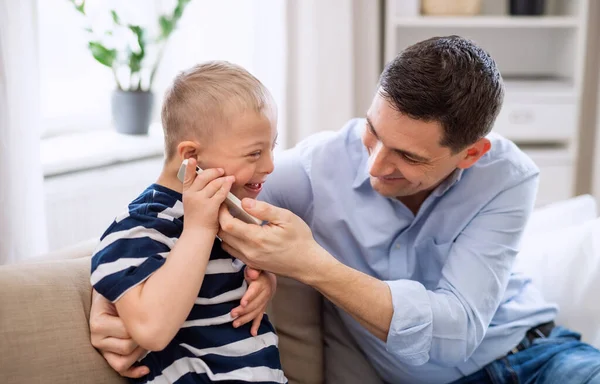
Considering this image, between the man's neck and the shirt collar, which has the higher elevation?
the shirt collar

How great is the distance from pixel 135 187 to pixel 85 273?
49.8 inches

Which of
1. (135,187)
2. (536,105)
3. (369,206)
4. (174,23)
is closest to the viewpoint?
(369,206)

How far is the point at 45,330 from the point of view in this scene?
4.07 feet

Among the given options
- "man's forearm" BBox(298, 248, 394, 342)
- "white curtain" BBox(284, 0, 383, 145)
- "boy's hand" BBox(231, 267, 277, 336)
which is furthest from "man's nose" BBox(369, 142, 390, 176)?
"white curtain" BBox(284, 0, 383, 145)

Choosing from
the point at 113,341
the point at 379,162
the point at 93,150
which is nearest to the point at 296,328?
the point at 379,162

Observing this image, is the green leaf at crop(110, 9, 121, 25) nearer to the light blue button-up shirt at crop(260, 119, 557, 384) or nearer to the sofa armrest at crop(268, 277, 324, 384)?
the light blue button-up shirt at crop(260, 119, 557, 384)

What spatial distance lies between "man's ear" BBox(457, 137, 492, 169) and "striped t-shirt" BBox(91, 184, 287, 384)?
57 cm

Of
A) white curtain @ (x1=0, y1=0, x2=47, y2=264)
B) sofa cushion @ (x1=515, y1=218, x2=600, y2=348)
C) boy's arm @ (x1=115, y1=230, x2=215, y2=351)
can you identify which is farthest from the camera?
sofa cushion @ (x1=515, y1=218, x2=600, y2=348)

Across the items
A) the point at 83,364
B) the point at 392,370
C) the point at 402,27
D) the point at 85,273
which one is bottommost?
the point at 392,370

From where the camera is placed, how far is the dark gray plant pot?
8.99ft

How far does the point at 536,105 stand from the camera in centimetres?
313

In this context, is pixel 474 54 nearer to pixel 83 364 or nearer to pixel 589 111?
pixel 83 364

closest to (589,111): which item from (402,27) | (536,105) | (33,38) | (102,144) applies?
(536,105)

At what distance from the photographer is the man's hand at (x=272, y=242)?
49.6 inches
